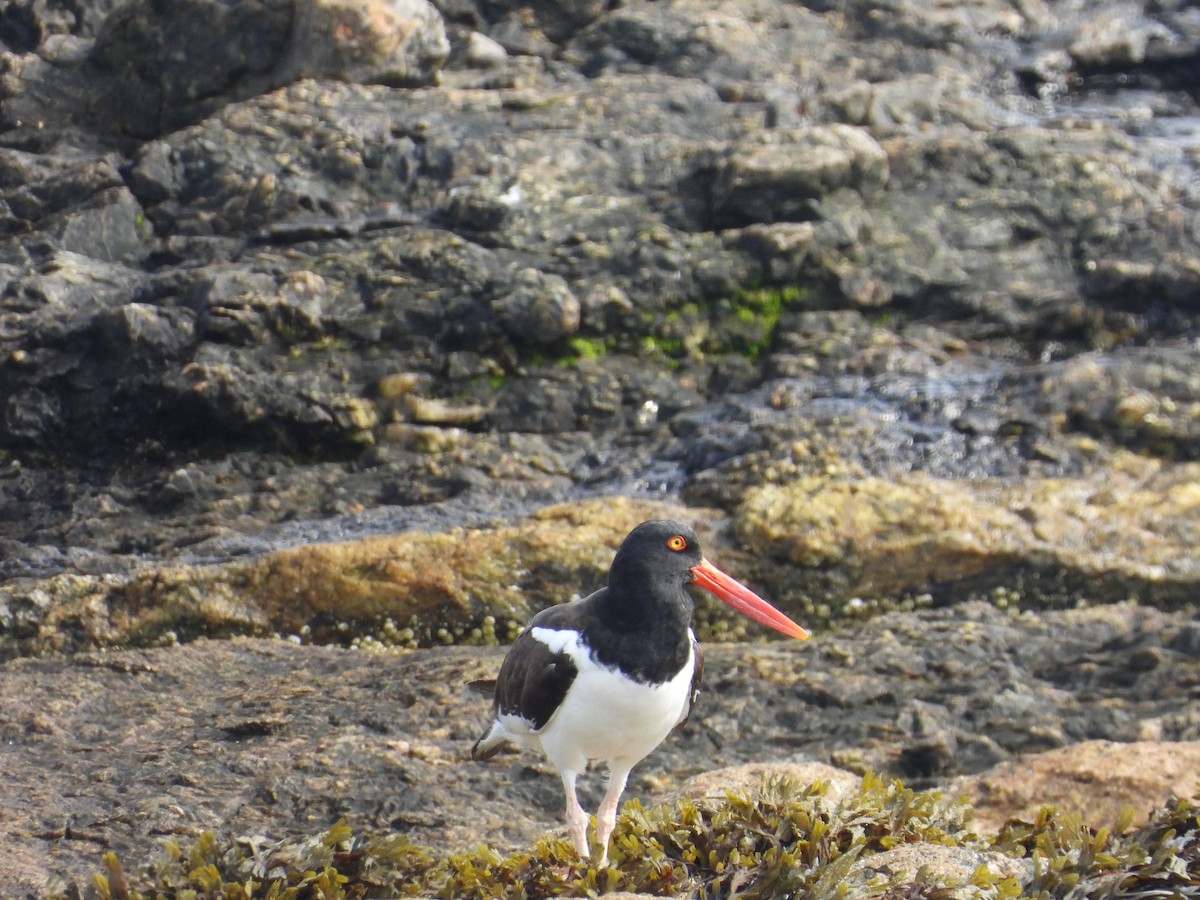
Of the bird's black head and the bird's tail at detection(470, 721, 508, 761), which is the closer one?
the bird's black head

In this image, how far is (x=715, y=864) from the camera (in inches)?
196

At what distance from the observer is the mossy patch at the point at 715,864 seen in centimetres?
475

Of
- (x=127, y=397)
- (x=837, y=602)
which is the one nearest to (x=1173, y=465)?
(x=837, y=602)

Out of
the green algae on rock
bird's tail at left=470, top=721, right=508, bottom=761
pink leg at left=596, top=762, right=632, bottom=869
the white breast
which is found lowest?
the green algae on rock

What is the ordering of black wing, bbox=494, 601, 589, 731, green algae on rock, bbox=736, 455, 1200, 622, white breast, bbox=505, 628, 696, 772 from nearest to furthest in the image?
white breast, bbox=505, 628, 696, 772 < black wing, bbox=494, 601, 589, 731 < green algae on rock, bbox=736, 455, 1200, 622

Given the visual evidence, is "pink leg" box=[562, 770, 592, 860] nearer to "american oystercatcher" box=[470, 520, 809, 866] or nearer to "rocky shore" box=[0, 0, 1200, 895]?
"american oystercatcher" box=[470, 520, 809, 866]

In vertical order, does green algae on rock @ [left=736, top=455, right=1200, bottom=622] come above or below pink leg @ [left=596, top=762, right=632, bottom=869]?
below

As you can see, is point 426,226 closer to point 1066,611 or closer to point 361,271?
point 361,271

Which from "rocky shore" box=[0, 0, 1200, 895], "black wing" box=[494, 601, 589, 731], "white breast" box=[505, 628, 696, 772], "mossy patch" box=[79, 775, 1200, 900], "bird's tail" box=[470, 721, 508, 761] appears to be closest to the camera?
"mossy patch" box=[79, 775, 1200, 900]

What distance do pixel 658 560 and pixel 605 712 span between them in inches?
26.5

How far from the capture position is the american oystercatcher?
17.2 feet

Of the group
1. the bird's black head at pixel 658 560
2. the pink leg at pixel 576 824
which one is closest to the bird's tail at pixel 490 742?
the pink leg at pixel 576 824

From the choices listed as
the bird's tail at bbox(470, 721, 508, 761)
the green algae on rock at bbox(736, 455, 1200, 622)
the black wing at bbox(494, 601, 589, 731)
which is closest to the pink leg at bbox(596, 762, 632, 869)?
the black wing at bbox(494, 601, 589, 731)

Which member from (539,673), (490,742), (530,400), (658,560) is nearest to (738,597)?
(658,560)
